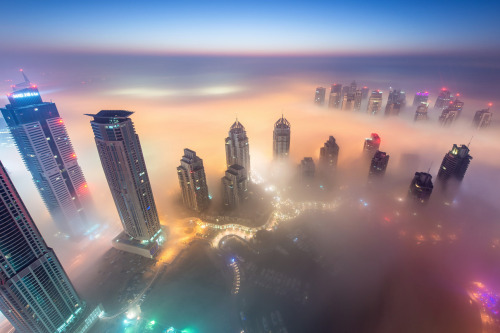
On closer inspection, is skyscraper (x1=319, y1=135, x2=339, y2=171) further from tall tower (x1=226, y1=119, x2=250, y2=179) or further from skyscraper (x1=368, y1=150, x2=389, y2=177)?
tall tower (x1=226, y1=119, x2=250, y2=179)

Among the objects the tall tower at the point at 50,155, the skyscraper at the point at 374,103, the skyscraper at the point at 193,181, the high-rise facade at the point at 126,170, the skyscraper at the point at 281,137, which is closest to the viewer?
the high-rise facade at the point at 126,170

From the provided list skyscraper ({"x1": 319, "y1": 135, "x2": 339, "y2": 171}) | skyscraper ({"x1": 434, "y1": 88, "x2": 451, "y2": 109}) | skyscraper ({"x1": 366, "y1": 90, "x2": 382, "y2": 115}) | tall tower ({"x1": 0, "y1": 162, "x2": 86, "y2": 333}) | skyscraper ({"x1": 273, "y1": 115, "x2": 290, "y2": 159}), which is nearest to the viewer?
tall tower ({"x1": 0, "y1": 162, "x2": 86, "y2": 333})

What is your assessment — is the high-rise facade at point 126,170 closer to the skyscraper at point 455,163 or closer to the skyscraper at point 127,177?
the skyscraper at point 127,177

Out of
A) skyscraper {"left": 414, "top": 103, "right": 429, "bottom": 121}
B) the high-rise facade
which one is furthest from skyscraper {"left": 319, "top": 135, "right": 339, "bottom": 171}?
skyscraper {"left": 414, "top": 103, "right": 429, "bottom": 121}

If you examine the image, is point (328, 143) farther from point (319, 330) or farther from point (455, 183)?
point (319, 330)

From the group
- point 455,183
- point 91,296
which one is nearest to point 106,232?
point 91,296

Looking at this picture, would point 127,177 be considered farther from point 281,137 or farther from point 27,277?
point 281,137

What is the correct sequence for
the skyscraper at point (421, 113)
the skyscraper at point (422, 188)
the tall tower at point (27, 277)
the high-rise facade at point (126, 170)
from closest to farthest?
the tall tower at point (27, 277) < the high-rise facade at point (126, 170) < the skyscraper at point (422, 188) < the skyscraper at point (421, 113)

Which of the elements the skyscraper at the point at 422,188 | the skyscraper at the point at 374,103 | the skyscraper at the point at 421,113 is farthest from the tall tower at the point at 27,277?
the skyscraper at the point at 421,113
